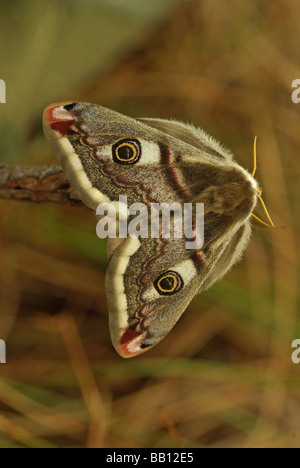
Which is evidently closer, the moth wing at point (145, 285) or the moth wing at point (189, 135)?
the moth wing at point (145, 285)

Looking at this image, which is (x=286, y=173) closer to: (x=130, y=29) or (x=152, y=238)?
(x=130, y=29)

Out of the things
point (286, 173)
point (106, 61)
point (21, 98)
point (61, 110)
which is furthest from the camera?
point (286, 173)

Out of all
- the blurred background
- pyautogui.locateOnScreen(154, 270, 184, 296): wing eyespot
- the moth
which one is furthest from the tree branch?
the blurred background

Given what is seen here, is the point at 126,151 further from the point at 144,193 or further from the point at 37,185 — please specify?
the point at 37,185

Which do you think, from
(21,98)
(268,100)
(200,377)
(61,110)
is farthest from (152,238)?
(268,100)

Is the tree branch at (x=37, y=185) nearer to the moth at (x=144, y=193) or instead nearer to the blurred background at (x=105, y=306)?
the moth at (x=144, y=193)

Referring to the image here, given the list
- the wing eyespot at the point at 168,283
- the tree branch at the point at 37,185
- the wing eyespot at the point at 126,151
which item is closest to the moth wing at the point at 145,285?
the wing eyespot at the point at 168,283

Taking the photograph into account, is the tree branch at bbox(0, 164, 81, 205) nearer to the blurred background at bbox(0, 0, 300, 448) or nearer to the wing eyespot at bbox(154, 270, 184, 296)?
the wing eyespot at bbox(154, 270, 184, 296)
